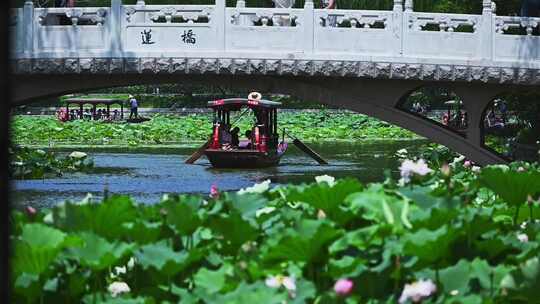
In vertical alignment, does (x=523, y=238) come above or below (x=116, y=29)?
below

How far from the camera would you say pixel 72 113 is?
150 ft

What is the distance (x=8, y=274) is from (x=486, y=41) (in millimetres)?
15706

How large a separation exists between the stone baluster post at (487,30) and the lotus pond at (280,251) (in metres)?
12.1

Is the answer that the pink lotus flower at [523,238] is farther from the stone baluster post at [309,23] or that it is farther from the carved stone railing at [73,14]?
the carved stone railing at [73,14]

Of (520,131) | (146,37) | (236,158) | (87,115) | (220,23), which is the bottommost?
(87,115)

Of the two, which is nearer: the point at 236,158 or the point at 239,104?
the point at 236,158

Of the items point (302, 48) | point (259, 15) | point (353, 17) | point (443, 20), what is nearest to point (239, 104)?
point (302, 48)

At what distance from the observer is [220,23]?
17.9 metres

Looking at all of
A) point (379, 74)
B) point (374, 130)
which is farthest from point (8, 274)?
point (374, 130)

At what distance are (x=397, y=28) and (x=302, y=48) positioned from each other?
1360mm

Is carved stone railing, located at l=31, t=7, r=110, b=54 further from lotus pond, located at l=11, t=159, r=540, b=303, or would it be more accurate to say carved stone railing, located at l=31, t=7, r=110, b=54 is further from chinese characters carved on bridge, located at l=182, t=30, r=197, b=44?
lotus pond, located at l=11, t=159, r=540, b=303

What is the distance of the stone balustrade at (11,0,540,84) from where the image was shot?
57.9 feet

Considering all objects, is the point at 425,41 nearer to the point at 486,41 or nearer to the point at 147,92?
the point at 486,41

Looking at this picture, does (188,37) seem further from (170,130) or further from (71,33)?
(170,130)
